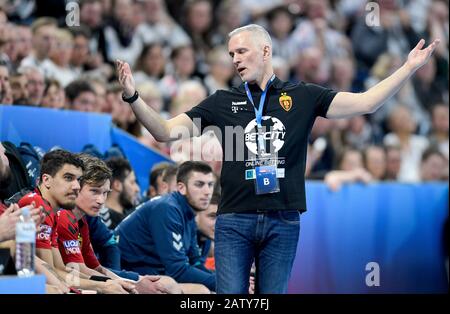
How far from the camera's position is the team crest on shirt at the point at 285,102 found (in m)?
5.52

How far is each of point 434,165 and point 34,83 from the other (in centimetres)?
532

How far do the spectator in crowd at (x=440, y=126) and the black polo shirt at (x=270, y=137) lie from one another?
749 cm

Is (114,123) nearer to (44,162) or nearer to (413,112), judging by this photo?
(44,162)

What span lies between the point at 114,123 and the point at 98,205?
9.40 feet

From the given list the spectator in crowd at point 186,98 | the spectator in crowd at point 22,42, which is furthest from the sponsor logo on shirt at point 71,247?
the spectator in crowd at point 186,98

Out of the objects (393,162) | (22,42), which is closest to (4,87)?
(22,42)

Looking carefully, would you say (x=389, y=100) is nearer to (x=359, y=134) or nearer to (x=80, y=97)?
(x=359, y=134)

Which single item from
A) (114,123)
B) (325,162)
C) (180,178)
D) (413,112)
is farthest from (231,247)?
(413,112)

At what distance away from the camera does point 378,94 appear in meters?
5.44

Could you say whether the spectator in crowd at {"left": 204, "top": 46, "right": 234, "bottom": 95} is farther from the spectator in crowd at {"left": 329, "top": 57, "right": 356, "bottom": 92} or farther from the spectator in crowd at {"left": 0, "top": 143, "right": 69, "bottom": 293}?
the spectator in crowd at {"left": 0, "top": 143, "right": 69, "bottom": 293}

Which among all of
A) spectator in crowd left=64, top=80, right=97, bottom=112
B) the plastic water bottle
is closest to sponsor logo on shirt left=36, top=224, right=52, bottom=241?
the plastic water bottle

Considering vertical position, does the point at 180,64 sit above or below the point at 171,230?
above

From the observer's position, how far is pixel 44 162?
6238mm

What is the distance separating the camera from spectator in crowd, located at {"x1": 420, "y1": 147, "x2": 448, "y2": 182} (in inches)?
458
